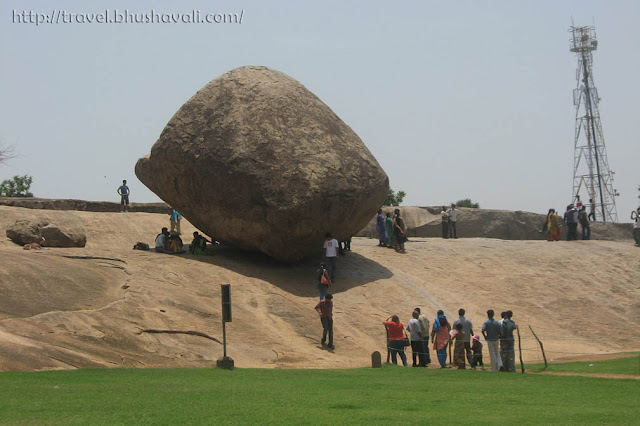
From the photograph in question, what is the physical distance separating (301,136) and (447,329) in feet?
24.0

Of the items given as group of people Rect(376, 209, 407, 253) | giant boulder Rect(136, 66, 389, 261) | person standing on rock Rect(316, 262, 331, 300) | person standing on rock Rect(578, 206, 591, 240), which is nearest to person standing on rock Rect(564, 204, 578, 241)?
person standing on rock Rect(578, 206, 591, 240)

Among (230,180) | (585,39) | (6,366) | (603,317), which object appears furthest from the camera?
(585,39)

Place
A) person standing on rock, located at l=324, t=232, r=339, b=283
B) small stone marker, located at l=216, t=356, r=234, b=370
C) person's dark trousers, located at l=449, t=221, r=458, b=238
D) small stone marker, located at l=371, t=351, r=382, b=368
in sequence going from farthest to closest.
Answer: person's dark trousers, located at l=449, t=221, r=458, b=238 → person standing on rock, located at l=324, t=232, r=339, b=283 → small stone marker, located at l=371, t=351, r=382, b=368 → small stone marker, located at l=216, t=356, r=234, b=370

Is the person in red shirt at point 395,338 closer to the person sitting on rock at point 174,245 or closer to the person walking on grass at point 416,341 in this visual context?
the person walking on grass at point 416,341

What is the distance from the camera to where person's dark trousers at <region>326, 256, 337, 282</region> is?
2315 cm

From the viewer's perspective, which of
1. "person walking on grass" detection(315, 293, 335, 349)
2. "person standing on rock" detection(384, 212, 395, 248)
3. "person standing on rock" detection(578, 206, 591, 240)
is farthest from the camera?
"person standing on rock" detection(578, 206, 591, 240)

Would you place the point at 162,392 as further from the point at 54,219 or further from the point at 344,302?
the point at 54,219

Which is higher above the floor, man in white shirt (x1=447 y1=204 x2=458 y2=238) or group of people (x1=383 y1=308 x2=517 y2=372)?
man in white shirt (x1=447 y1=204 x2=458 y2=238)

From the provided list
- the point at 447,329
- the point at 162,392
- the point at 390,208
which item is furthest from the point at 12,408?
the point at 390,208

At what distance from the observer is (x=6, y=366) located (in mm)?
14188

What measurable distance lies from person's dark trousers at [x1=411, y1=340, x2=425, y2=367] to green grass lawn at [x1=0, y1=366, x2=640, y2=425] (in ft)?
8.77

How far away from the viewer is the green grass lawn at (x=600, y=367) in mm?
16000

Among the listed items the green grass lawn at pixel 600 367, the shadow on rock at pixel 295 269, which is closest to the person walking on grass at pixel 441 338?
the green grass lawn at pixel 600 367

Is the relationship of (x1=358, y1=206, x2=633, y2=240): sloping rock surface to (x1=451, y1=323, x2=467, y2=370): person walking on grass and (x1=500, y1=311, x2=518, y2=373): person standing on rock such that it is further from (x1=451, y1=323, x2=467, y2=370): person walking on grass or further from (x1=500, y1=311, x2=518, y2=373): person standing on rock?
(x1=500, y1=311, x2=518, y2=373): person standing on rock
